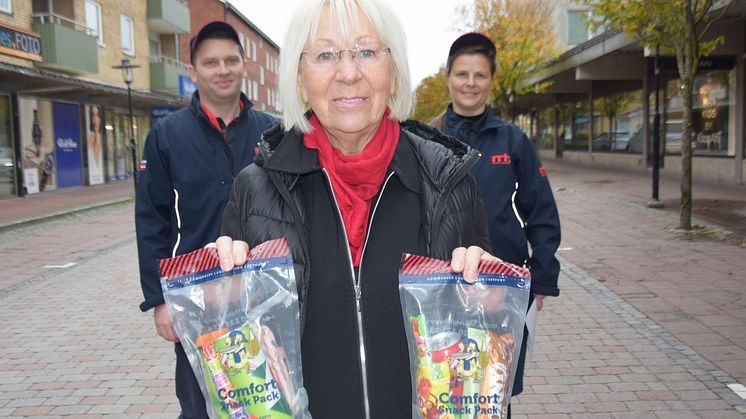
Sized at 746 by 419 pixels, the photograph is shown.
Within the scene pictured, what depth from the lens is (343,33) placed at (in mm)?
1828

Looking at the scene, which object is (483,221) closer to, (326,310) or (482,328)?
(482,328)

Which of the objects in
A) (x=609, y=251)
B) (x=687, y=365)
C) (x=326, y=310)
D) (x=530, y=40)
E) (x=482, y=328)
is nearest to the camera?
(x=482, y=328)

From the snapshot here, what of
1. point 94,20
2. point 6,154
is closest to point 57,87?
point 6,154

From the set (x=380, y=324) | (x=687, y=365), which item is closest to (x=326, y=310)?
(x=380, y=324)

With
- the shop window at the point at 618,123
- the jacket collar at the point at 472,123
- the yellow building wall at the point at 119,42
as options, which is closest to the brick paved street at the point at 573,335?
the jacket collar at the point at 472,123

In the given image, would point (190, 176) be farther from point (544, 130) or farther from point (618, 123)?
point (544, 130)

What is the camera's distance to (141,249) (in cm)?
277

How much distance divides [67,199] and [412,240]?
19269mm

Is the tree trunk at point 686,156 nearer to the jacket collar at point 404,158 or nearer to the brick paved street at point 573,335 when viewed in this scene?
the brick paved street at point 573,335

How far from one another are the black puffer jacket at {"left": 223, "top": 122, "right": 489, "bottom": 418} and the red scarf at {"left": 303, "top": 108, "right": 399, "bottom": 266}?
0.11ft

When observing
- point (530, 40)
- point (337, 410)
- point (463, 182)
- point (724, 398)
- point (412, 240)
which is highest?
point (530, 40)

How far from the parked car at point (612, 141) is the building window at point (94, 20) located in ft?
69.5

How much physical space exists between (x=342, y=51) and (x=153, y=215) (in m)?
1.41

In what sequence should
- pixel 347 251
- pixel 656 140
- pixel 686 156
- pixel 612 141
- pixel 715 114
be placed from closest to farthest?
pixel 347 251 → pixel 686 156 → pixel 656 140 → pixel 715 114 → pixel 612 141
